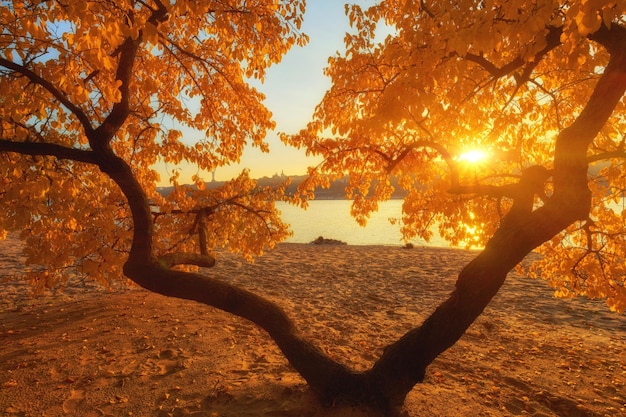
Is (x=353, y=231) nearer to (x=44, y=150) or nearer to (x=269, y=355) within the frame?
(x=269, y=355)

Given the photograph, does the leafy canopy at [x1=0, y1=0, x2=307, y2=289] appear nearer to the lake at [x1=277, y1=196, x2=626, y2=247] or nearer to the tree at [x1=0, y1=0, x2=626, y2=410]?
the tree at [x1=0, y1=0, x2=626, y2=410]

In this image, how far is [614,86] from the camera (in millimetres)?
3402

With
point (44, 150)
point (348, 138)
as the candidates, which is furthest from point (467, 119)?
point (44, 150)

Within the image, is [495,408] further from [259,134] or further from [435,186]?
[259,134]

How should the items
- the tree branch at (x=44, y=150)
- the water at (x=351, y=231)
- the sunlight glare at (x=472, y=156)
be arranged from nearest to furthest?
the tree branch at (x=44, y=150) < the sunlight glare at (x=472, y=156) < the water at (x=351, y=231)

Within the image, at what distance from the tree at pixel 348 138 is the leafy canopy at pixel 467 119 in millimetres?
33

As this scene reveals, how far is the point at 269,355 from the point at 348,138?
13.9ft

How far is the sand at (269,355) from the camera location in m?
4.63

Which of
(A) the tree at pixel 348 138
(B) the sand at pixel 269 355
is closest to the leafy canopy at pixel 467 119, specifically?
(A) the tree at pixel 348 138

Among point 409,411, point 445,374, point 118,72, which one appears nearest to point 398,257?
point 445,374

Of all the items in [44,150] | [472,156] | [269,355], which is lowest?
[269,355]

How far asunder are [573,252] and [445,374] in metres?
3.36

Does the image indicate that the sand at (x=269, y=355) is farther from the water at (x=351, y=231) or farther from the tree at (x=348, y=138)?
the water at (x=351, y=231)

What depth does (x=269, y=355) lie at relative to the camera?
6.36 m
